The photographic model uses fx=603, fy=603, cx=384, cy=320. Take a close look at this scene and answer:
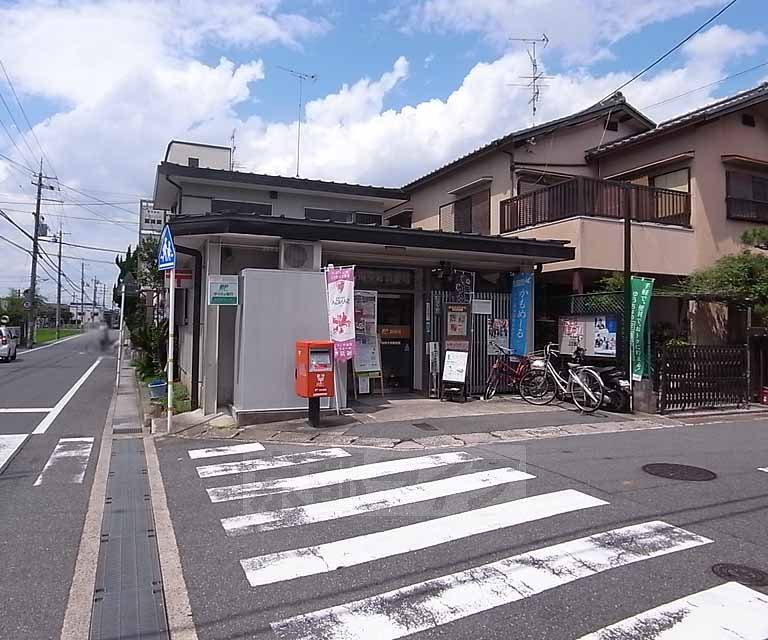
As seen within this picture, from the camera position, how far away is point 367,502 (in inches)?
235

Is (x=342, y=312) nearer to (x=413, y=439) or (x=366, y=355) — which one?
(x=366, y=355)

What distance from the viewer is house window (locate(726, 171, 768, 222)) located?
16000 mm

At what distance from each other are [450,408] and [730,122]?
1150 centimetres

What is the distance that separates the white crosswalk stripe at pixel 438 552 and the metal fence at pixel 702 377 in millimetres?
5800

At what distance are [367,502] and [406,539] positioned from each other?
1026 mm

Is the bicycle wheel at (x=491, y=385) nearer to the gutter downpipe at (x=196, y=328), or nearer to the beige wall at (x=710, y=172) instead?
the gutter downpipe at (x=196, y=328)

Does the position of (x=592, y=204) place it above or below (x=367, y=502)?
above

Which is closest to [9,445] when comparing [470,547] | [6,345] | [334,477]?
[334,477]

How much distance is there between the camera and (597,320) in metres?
12.3

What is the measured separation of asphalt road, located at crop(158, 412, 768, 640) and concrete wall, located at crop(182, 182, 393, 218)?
1005 cm

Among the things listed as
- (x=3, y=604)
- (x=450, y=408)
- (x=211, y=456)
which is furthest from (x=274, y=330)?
(x=3, y=604)

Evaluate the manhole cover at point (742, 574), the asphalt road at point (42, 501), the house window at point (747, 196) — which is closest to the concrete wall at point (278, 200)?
the asphalt road at point (42, 501)

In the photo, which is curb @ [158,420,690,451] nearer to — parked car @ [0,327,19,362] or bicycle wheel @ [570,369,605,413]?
bicycle wheel @ [570,369,605,413]

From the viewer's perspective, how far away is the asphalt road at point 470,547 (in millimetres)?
3662
